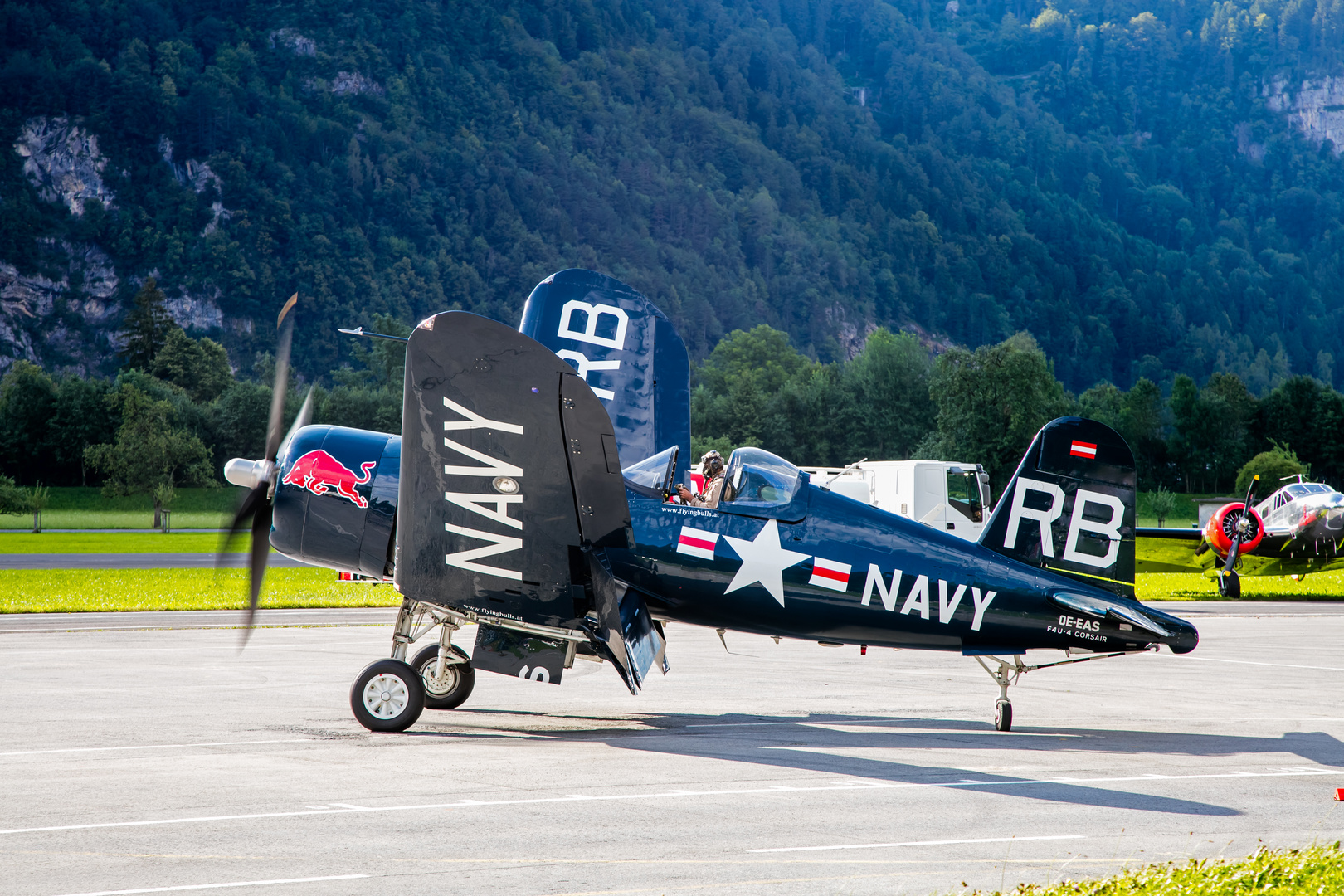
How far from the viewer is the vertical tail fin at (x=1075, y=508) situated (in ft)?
32.5

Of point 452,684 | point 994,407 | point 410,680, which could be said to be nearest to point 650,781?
point 410,680

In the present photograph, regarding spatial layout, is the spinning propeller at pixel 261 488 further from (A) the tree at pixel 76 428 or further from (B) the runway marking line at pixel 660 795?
(A) the tree at pixel 76 428

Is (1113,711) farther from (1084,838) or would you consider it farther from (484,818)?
(484,818)

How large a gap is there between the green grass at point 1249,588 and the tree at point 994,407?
61191 millimetres

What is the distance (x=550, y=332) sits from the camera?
45.4 feet

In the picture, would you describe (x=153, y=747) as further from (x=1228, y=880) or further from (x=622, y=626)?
(x=1228, y=880)

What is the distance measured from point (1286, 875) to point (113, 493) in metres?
81.0

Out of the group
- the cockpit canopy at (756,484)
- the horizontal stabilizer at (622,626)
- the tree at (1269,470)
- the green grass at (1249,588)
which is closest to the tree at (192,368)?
the tree at (1269,470)

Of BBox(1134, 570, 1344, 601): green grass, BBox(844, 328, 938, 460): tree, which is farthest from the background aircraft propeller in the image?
BBox(844, 328, 938, 460): tree

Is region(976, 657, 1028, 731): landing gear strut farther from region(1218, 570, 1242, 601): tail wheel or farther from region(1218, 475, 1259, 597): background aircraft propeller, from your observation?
region(1218, 475, 1259, 597): background aircraft propeller

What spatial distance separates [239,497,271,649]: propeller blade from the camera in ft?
33.3

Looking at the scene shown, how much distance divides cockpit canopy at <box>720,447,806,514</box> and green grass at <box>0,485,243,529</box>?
195ft

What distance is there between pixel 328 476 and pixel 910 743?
5.50 meters

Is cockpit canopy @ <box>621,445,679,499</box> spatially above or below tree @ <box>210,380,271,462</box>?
below
